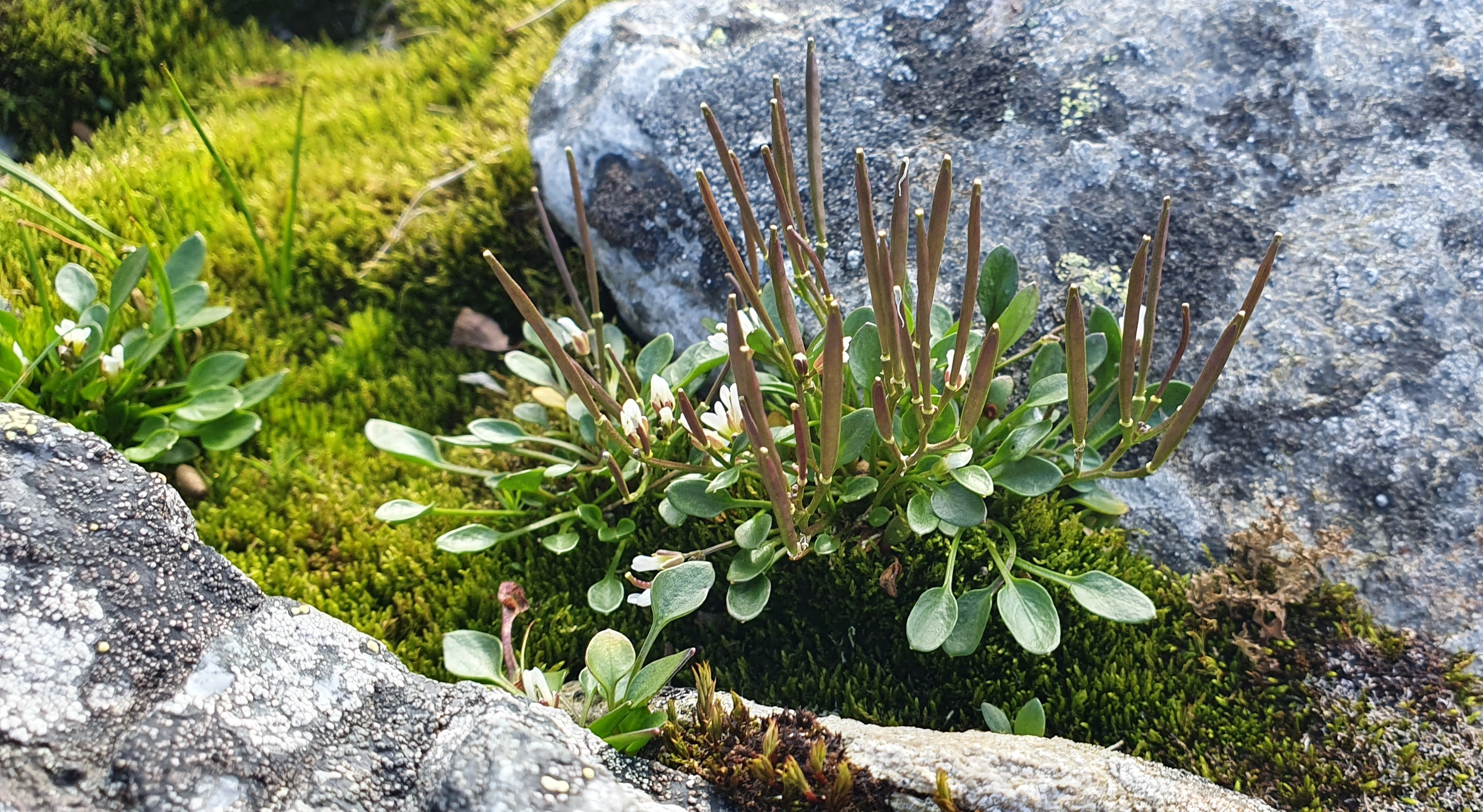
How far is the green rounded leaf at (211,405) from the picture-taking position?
9.09ft

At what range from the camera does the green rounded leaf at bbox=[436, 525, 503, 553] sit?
249 cm

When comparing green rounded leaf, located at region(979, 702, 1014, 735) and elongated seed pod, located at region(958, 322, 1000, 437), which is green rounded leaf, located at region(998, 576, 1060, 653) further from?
elongated seed pod, located at region(958, 322, 1000, 437)

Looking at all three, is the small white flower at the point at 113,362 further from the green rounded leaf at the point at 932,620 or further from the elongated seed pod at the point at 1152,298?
the elongated seed pod at the point at 1152,298

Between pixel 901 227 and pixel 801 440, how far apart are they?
0.56 m

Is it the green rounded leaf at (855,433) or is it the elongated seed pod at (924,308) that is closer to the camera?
the elongated seed pod at (924,308)

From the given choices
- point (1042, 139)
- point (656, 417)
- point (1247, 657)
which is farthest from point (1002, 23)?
point (1247, 657)

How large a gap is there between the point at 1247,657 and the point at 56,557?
8.00ft

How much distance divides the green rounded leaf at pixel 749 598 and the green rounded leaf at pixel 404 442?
0.95 m

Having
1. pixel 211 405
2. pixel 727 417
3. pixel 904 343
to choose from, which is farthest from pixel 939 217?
pixel 211 405

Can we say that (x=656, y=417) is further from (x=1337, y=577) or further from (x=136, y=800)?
(x=1337, y=577)

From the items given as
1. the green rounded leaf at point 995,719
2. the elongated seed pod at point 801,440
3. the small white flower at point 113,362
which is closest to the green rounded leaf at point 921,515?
the elongated seed pod at point 801,440

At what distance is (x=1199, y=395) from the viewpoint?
1.99m

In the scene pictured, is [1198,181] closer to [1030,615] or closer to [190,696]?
[1030,615]

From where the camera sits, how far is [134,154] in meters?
3.69
